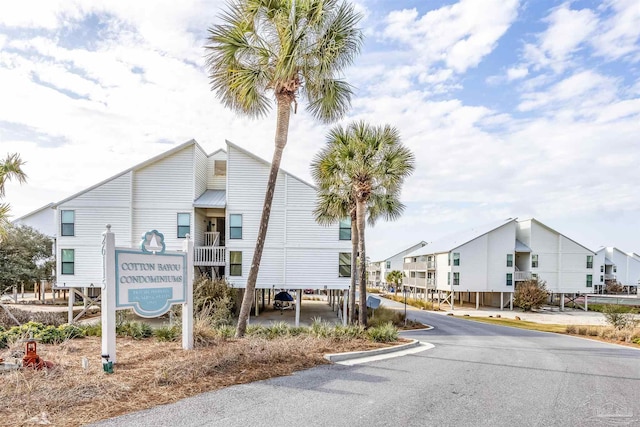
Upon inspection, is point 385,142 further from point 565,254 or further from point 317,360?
point 565,254

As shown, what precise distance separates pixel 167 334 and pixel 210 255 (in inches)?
490

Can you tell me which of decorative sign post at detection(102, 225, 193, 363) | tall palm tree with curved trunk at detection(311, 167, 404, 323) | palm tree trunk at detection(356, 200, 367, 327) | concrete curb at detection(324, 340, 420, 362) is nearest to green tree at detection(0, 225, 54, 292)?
tall palm tree with curved trunk at detection(311, 167, 404, 323)

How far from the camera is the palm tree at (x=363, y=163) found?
15.5m

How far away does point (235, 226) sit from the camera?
21.6 metres

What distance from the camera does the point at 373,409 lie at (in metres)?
5.39

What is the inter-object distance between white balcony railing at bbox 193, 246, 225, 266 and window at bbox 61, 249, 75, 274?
6.73 metres

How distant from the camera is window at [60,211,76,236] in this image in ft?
69.5

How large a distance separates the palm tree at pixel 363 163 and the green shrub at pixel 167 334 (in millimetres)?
8054

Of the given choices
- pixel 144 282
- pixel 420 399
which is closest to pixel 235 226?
pixel 144 282

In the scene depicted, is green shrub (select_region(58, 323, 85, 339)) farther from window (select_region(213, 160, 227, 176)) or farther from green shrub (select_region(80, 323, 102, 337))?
window (select_region(213, 160, 227, 176))

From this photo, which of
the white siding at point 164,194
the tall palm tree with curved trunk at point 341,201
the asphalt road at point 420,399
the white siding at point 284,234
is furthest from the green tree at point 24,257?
the asphalt road at point 420,399

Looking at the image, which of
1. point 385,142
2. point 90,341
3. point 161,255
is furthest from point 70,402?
point 385,142

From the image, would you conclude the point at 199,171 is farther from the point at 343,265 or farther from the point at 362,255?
the point at 362,255

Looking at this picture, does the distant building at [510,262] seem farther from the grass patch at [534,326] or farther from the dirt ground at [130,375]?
the dirt ground at [130,375]
